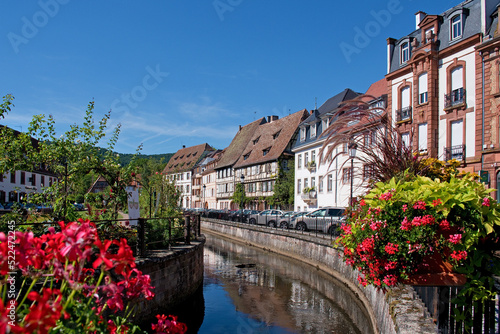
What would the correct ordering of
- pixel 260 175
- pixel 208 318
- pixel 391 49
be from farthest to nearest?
1. pixel 260 175
2. pixel 391 49
3. pixel 208 318

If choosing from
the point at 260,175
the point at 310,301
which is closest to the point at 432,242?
the point at 310,301

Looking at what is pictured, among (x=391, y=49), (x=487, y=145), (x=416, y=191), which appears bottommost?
(x=416, y=191)

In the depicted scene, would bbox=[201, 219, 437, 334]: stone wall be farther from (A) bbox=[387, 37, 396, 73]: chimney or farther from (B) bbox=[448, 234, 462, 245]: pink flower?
(A) bbox=[387, 37, 396, 73]: chimney

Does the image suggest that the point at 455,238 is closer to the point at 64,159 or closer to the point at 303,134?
the point at 64,159

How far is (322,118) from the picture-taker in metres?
41.0

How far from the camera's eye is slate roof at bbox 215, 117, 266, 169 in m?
66.4

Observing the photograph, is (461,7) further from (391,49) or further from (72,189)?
(72,189)

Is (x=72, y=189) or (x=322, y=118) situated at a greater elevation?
(x=322, y=118)

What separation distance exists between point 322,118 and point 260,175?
1643cm

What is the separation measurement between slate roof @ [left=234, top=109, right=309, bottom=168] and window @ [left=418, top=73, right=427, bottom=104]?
2542cm

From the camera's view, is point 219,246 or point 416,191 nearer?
point 416,191

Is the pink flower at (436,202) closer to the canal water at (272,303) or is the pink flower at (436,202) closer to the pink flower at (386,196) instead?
the pink flower at (386,196)

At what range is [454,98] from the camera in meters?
23.9

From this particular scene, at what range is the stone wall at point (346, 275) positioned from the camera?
6.06m
